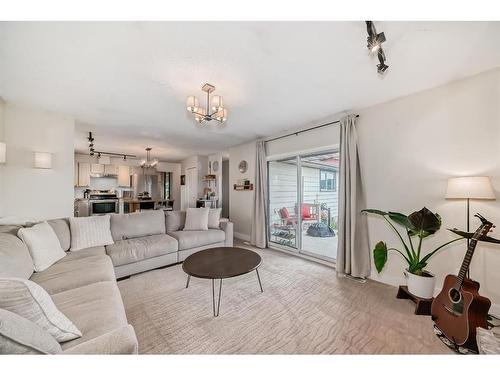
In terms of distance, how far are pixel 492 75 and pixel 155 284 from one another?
4338 millimetres

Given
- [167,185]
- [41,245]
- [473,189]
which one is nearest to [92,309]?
[41,245]

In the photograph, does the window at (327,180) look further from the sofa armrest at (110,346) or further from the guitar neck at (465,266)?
the sofa armrest at (110,346)

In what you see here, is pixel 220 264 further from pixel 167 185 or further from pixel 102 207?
pixel 167 185

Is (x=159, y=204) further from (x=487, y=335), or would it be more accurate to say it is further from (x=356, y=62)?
(x=487, y=335)

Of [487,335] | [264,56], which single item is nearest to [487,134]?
[487,335]

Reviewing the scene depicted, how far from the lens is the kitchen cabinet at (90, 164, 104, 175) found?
251 inches

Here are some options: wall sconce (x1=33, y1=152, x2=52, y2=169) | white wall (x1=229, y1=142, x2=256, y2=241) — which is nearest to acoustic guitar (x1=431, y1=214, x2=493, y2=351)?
white wall (x1=229, y1=142, x2=256, y2=241)

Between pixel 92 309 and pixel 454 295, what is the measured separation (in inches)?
109

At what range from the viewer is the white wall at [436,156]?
6.30 feet

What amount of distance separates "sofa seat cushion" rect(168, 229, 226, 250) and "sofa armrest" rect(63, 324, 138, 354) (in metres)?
2.37

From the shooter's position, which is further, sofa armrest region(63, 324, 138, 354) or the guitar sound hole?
the guitar sound hole

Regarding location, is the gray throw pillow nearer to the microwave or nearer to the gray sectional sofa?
the gray sectional sofa

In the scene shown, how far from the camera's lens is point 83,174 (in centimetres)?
628

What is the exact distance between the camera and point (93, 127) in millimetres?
3844
